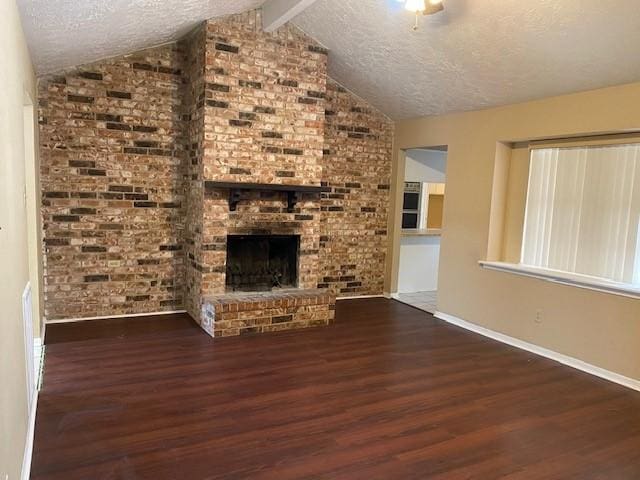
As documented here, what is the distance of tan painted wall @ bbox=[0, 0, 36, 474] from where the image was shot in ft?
5.56

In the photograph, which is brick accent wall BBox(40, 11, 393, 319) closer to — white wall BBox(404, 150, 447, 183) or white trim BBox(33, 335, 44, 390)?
white trim BBox(33, 335, 44, 390)

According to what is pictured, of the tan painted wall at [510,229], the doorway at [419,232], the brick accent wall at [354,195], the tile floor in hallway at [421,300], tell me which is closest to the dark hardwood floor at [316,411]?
the tan painted wall at [510,229]

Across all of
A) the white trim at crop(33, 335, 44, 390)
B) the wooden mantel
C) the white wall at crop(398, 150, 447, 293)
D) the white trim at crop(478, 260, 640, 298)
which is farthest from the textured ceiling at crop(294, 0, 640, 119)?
the white trim at crop(33, 335, 44, 390)

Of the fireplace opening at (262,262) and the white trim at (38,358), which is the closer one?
the white trim at (38,358)

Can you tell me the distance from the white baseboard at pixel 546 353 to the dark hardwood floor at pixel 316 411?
112 millimetres

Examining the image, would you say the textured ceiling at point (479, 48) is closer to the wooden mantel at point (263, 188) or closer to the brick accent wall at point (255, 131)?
Answer: the brick accent wall at point (255, 131)

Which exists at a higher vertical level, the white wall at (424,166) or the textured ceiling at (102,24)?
the textured ceiling at (102,24)

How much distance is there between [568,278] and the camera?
13.9 feet

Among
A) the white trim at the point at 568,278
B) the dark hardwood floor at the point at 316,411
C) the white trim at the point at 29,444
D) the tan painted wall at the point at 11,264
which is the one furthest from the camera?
the white trim at the point at 568,278

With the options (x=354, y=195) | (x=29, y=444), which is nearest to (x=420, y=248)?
(x=354, y=195)

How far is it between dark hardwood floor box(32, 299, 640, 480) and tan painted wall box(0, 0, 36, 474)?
22.2 inches

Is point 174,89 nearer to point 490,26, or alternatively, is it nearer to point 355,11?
point 355,11

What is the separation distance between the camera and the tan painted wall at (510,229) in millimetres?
3873

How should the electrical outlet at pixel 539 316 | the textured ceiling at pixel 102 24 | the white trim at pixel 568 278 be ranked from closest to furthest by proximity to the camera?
the textured ceiling at pixel 102 24, the white trim at pixel 568 278, the electrical outlet at pixel 539 316
